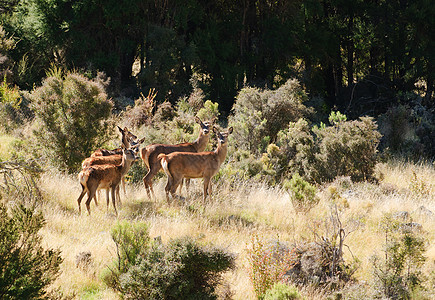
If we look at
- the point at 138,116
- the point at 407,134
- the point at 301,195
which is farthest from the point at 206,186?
the point at 407,134

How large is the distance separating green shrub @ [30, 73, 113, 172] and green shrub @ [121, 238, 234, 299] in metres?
6.66

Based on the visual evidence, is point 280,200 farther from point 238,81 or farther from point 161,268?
point 238,81

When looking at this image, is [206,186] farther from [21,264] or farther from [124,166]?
[21,264]

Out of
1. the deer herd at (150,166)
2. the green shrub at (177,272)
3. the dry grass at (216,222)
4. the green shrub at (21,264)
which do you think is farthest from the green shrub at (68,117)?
the green shrub at (177,272)

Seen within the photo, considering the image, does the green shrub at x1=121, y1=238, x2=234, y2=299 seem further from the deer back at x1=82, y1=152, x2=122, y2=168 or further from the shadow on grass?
the deer back at x1=82, y1=152, x2=122, y2=168

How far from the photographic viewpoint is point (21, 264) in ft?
17.8

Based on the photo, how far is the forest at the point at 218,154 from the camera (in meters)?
6.48

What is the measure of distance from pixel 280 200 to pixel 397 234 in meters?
3.82

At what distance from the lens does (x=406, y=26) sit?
2409 centimetres

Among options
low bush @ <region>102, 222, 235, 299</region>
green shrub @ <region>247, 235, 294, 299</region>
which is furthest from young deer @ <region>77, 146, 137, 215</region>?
green shrub @ <region>247, 235, 294, 299</region>

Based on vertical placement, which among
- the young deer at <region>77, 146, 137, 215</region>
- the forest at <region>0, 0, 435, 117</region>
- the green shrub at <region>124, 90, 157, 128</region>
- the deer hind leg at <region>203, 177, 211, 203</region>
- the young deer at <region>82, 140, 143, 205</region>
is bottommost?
the deer hind leg at <region>203, 177, 211, 203</region>

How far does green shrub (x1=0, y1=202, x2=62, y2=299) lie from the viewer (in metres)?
5.25

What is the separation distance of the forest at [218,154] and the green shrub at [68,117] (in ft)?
0.12

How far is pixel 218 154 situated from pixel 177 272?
15.5 ft
